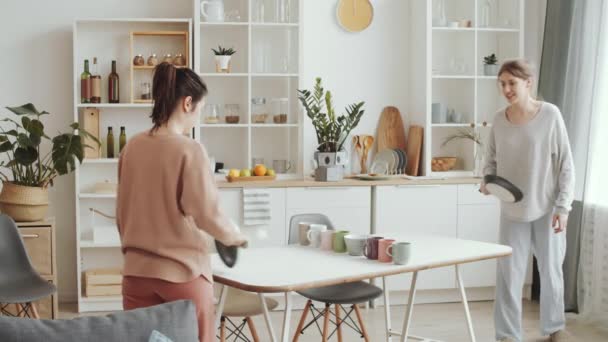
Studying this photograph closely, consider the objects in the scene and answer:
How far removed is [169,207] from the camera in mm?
2814

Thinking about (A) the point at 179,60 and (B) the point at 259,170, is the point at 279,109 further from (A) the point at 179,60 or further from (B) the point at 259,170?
(A) the point at 179,60

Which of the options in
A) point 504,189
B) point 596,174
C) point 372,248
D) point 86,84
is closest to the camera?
point 372,248

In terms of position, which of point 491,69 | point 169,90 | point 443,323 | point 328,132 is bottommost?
point 443,323

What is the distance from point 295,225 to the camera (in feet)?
14.1

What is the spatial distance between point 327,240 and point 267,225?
1.91 meters

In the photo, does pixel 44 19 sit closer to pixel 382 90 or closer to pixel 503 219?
pixel 382 90

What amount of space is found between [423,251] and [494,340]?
1.52m

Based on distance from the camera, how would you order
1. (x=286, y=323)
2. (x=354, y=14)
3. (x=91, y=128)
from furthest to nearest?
(x=354, y=14) < (x=91, y=128) < (x=286, y=323)

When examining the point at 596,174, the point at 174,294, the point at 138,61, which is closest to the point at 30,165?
the point at 138,61

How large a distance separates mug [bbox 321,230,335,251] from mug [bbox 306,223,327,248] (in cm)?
4

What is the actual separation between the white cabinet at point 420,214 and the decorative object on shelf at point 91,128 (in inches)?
75.0

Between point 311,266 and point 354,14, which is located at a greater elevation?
point 354,14

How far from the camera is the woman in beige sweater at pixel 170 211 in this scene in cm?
280

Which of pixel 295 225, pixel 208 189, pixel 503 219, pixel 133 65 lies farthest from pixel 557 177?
pixel 133 65
